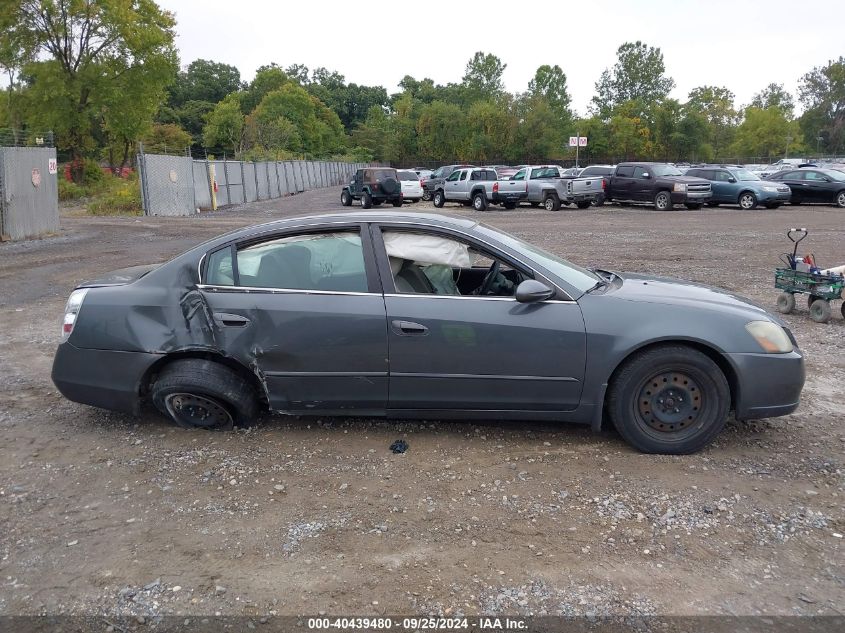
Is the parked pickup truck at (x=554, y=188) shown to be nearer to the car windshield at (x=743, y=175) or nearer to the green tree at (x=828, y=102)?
the car windshield at (x=743, y=175)

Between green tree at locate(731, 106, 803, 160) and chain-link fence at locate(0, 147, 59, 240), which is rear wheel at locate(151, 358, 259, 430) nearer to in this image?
chain-link fence at locate(0, 147, 59, 240)

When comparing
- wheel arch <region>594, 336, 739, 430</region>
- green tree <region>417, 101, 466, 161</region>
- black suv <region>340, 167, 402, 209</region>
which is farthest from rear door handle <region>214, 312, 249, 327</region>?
green tree <region>417, 101, 466, 161</region>

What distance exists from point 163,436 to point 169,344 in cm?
68

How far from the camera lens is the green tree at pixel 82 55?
3794 cm

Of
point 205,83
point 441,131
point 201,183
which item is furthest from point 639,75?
point 201,183

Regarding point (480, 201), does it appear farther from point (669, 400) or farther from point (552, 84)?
point (552, 84)

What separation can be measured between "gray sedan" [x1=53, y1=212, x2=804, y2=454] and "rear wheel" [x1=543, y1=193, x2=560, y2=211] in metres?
22.7

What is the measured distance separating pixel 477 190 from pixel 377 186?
4.63 meters

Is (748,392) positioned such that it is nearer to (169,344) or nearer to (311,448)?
(311,448)

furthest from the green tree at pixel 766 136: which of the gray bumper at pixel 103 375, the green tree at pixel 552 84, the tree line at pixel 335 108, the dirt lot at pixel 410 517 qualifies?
the gray bumper at pixel 103 375

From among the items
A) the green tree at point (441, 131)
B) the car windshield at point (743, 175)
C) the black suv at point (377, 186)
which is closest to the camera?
the car windshield at point (743, 175)

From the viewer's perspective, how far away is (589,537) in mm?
3393

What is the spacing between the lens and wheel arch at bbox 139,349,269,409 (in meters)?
4.49

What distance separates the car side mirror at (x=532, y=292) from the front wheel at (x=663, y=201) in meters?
22.9
